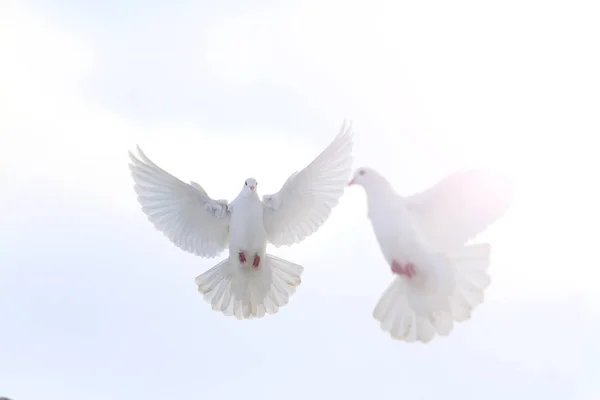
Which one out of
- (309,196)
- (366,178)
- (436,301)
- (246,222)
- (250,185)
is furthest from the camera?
(309,196)

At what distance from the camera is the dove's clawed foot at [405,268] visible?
11.7m

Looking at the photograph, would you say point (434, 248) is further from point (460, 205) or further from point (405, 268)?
point (460, 205)

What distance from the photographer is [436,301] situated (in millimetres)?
11742

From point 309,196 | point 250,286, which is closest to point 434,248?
point 309,196

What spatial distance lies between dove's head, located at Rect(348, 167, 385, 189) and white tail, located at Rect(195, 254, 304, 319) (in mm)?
2687

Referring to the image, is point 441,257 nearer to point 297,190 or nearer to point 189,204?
point 297,190

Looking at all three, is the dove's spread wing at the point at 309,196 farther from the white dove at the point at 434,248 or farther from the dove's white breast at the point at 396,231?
the dove's white breast at the point at 396,231

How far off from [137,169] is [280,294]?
9.73 feet

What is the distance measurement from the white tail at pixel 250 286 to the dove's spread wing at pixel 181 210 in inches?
17.4

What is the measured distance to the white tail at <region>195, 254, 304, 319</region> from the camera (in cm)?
1478

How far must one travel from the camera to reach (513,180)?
37.6 ft

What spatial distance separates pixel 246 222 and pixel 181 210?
1281 millimetres

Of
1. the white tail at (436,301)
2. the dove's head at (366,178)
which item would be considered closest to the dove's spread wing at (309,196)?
the dove's head at (366,178)

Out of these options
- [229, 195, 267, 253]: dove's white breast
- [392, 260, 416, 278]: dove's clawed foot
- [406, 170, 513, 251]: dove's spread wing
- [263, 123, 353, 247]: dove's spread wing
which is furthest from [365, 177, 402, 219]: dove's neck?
[229, 195, 267, 253]: dove's white breast
